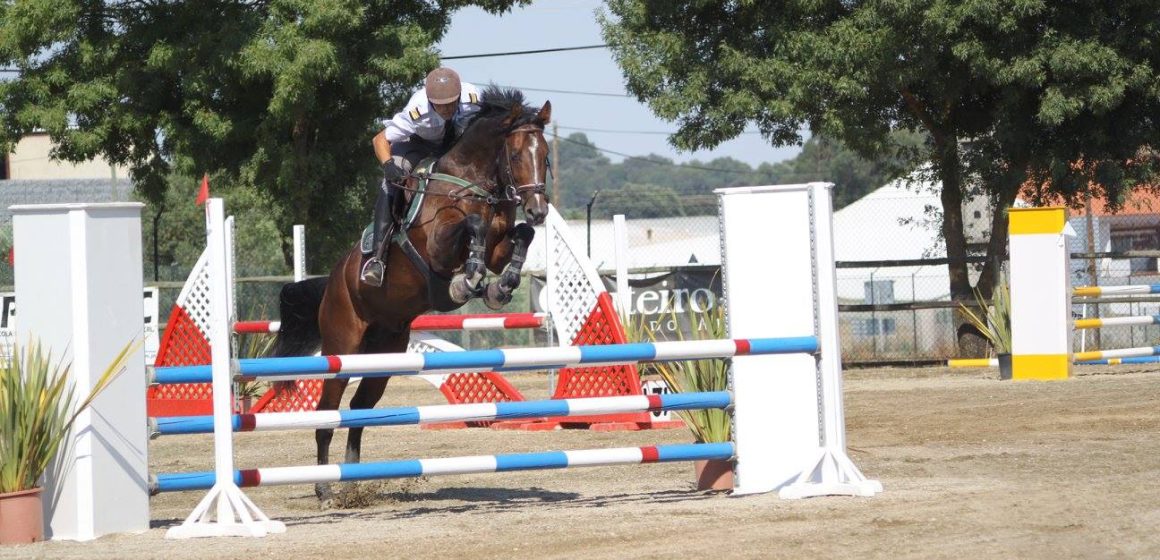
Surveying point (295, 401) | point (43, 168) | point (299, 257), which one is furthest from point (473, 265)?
point (43, 168)

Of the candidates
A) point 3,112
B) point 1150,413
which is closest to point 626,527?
point 1150,413

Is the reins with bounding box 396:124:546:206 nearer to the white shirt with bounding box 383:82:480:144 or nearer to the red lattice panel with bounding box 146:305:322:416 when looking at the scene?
the white shirt with bounding box 383:82:480:144

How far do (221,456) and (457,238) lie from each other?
5.63 ft

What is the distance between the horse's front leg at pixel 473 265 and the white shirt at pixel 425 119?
0.60m

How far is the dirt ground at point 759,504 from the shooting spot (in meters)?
4.51

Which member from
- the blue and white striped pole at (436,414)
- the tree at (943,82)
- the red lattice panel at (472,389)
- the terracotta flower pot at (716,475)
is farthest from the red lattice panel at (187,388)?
the tree at (943,82)

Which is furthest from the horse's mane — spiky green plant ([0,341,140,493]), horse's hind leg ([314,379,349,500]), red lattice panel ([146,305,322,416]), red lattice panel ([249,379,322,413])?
red lattice panel ([146,305,322,416])

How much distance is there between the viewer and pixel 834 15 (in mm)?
16219

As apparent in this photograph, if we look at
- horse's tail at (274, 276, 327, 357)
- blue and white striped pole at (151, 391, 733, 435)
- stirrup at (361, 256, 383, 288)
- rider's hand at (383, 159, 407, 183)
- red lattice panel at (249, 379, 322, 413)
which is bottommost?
red lattice panel at (249, 379, 322, 413)

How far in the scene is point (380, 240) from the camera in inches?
262

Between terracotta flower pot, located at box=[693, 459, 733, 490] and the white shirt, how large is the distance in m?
2.06

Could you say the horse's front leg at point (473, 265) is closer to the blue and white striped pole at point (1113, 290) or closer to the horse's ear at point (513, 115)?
the horse's ear at point (513, 115)

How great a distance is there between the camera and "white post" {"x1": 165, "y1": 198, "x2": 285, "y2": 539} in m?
5.07

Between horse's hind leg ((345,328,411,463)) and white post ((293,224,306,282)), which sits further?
white post ((293,224,306,282))
